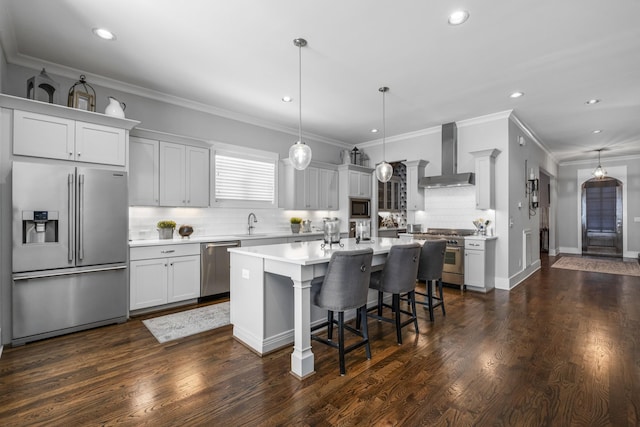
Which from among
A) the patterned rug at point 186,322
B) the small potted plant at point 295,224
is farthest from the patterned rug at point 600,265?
the patterned rug at point 186,322

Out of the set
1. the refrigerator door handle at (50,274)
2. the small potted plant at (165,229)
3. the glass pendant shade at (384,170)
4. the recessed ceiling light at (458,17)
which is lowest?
the refrigerator door handle at (50,274)

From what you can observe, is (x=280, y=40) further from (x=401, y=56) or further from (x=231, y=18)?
(x=401, y=56)

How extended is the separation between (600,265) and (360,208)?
6.05 m

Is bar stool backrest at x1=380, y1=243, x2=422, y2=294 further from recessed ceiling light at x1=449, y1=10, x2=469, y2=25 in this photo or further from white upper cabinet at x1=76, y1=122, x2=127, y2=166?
white upper cabinet at x1=76, y1=122, x2=127, y2=166

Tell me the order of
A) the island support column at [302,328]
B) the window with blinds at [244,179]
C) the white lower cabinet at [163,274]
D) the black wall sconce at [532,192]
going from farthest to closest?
1. the black wall sconce at [532,192]
2. the window with blinds at [244,179]
3. the white lower cabinet at [163,274]
4. the island support column at [302,328]

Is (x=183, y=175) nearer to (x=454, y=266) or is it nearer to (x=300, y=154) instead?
(x=300, y=154)

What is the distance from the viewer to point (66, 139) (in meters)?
3.32

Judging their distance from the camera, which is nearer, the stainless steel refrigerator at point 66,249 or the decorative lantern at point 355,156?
the stainless steel refrigerator at point 66,249

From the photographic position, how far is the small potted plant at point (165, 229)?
4.38m

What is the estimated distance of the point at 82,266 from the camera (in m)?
3.32

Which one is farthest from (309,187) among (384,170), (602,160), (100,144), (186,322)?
(602,160)

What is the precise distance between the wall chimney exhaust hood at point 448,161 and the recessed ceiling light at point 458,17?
127 inches

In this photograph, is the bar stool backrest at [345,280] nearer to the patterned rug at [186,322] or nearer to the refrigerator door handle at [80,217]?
the patterned rug at [186,322]

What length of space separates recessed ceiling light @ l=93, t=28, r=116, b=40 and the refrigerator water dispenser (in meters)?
1.80
